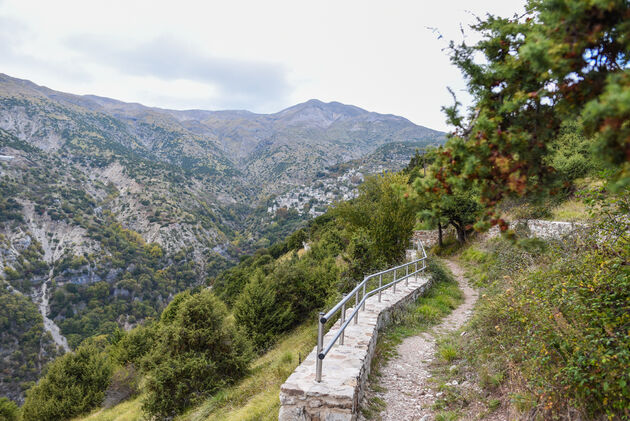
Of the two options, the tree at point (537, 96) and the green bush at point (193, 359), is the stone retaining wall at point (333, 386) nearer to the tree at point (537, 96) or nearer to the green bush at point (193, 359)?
the tree at point (537, 96)

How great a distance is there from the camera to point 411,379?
236 inches

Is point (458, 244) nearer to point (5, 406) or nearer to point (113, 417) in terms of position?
point (113, 417)

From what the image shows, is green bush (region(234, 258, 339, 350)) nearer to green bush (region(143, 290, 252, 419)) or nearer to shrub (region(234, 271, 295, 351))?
shrub (region(234, 271, 295, 351))

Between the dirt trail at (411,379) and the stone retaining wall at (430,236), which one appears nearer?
the dirt trail at (411,379)

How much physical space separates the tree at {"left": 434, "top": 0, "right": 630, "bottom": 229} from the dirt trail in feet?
12.6

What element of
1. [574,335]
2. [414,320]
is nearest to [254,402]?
[414,320]

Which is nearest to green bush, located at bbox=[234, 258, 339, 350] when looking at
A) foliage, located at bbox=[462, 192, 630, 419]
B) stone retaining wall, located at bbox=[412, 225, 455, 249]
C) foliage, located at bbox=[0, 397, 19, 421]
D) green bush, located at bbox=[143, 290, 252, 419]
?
green bush, located at bbox=[143, 290, 252, 419]

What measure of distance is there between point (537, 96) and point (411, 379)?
5.47m

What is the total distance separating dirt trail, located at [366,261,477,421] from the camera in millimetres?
4953

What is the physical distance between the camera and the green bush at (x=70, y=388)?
1897 centimetres

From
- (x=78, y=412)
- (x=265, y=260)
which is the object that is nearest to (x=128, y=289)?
(x=265, y=260)

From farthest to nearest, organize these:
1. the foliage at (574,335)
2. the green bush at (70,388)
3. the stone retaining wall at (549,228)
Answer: the green bush at (70,388) → the stone retaining wall at (549,228) → the foliage at (574,335)

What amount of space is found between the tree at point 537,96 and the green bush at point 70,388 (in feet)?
86.8

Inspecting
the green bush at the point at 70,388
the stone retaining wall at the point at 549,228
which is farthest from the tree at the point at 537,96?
the green bush at the point at 70,388
